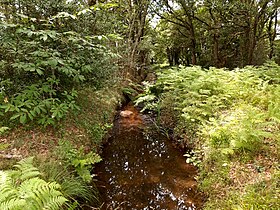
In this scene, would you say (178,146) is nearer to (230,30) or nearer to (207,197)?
(207,197)

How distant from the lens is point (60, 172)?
12.9ft

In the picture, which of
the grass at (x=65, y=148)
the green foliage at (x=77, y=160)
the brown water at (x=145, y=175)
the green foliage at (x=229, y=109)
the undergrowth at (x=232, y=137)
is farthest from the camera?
the green foliage at (x=229, y=109)

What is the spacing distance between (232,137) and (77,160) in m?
3.15

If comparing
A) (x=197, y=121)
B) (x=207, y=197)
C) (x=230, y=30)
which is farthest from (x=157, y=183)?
(x=230, y=30)

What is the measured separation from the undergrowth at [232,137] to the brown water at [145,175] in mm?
335

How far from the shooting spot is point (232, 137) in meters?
4.74

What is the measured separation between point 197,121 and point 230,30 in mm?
10055

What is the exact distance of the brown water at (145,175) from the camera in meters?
4.07

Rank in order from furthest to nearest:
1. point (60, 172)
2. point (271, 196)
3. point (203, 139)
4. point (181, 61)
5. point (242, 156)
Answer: point (181, 61) → point (203, 139) → point (242, 156) → point (60, 172) → point (271, 196)

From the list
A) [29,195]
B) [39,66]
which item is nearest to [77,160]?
[29,195]

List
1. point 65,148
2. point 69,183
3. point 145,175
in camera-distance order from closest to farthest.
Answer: point 69,183
point 65,148
point 145,175

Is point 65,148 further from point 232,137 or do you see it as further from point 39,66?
point 232,137

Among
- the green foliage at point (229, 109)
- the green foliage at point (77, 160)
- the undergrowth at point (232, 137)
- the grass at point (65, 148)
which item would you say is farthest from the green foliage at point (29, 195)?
the green foliage at point (229, 109)

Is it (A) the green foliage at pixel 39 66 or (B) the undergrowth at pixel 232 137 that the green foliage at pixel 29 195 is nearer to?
(A) the green foliage at pixel 39 66
